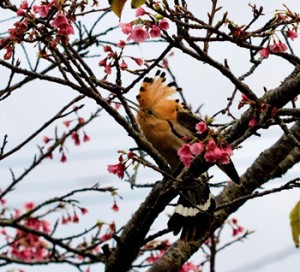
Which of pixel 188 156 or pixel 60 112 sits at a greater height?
pixel 60 112

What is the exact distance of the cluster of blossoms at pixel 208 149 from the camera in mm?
3012

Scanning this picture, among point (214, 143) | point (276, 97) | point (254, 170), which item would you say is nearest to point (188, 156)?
point (214, 143)

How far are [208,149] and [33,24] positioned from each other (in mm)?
1032

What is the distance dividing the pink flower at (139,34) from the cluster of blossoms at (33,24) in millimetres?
300

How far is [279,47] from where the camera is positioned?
322 centimetres

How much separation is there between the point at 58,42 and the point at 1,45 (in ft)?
1.10

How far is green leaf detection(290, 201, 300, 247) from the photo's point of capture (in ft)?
8.95

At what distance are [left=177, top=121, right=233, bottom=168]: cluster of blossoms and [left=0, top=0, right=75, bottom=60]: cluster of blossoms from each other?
2.56ft

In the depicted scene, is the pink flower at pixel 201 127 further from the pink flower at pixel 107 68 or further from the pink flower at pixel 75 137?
the pink flower at pixel 75 137

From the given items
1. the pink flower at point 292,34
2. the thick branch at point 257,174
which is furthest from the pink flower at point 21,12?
the thick branch at point 257,174

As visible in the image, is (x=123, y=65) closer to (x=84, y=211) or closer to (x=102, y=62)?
(x=102, y=62)

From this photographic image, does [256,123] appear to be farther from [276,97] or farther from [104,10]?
[104,10]

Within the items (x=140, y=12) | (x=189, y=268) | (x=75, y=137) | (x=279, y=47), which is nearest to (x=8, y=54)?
(x=140, y=12)

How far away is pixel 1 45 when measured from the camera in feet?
11.5
